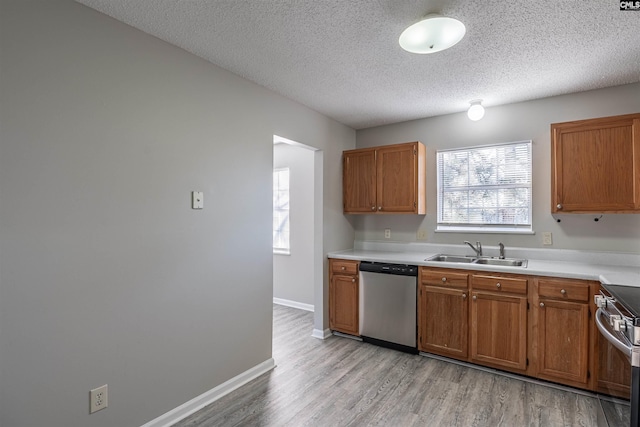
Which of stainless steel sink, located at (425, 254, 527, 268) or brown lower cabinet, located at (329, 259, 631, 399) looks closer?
brown lower cabinet, located at (329, 259, 631, 399)

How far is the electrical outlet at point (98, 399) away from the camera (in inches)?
68.7

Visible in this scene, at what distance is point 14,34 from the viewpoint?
1.50 meters

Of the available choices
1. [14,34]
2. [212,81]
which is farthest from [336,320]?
[14,34]

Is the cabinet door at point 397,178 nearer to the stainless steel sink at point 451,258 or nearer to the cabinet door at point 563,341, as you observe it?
the stainless steel sink at point 451,258

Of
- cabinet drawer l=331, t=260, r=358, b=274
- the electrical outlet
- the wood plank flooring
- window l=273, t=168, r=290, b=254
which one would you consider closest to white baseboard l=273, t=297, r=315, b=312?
window l=273, t=168, r=290, b=254

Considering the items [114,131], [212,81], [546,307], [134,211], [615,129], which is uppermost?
[212,81]

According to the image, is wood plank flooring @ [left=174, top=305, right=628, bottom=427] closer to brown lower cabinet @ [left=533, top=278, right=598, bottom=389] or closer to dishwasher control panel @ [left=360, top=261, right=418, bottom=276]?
brown lower cabinet @ [left=533, top=278, right=598, bottom=389]

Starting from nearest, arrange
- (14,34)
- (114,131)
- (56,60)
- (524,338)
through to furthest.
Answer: (14,34), (56,60), (114,131), (524,338)

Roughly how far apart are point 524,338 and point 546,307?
1.03 feet

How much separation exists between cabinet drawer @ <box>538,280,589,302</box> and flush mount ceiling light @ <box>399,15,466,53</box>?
197 cm

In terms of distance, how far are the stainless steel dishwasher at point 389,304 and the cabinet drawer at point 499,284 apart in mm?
543

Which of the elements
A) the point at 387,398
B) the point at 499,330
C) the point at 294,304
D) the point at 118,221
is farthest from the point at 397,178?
the point at 118,221

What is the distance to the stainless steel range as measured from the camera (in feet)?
4.76

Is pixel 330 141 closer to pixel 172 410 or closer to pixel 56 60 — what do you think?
pixel 56 60
